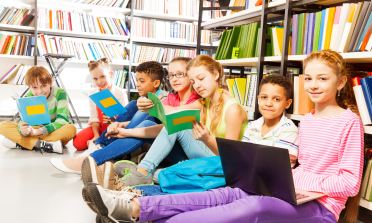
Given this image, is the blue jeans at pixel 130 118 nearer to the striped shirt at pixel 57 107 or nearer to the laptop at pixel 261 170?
the striped shirt at pixel 57 107

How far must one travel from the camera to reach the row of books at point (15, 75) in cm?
368

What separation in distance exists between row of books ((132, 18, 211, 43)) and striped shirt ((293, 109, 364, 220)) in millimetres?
3224

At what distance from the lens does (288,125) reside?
134 centimetres

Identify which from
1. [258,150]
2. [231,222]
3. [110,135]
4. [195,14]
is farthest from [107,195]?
[195,14]

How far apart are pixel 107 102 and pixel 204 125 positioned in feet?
2.70

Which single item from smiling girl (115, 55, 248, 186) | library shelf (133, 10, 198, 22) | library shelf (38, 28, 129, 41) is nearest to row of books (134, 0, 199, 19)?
library shelf (133, 10, 198, 22)

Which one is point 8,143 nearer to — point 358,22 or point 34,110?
point 34,110

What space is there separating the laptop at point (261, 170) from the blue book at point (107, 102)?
106 centimetres

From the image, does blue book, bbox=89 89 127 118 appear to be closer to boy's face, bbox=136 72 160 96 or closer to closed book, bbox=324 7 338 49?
boy's face, bbox=136 72 160 96

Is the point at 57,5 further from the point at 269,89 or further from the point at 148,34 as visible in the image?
the point at 269,89

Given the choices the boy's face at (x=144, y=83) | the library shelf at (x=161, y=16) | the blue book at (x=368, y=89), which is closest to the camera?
the blue book at (x=368, y=89)

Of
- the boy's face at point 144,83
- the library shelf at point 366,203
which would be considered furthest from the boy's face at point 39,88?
the library shelf at point 366,203

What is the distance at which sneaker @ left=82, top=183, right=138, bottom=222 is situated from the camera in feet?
3.08

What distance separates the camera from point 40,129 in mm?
2486
